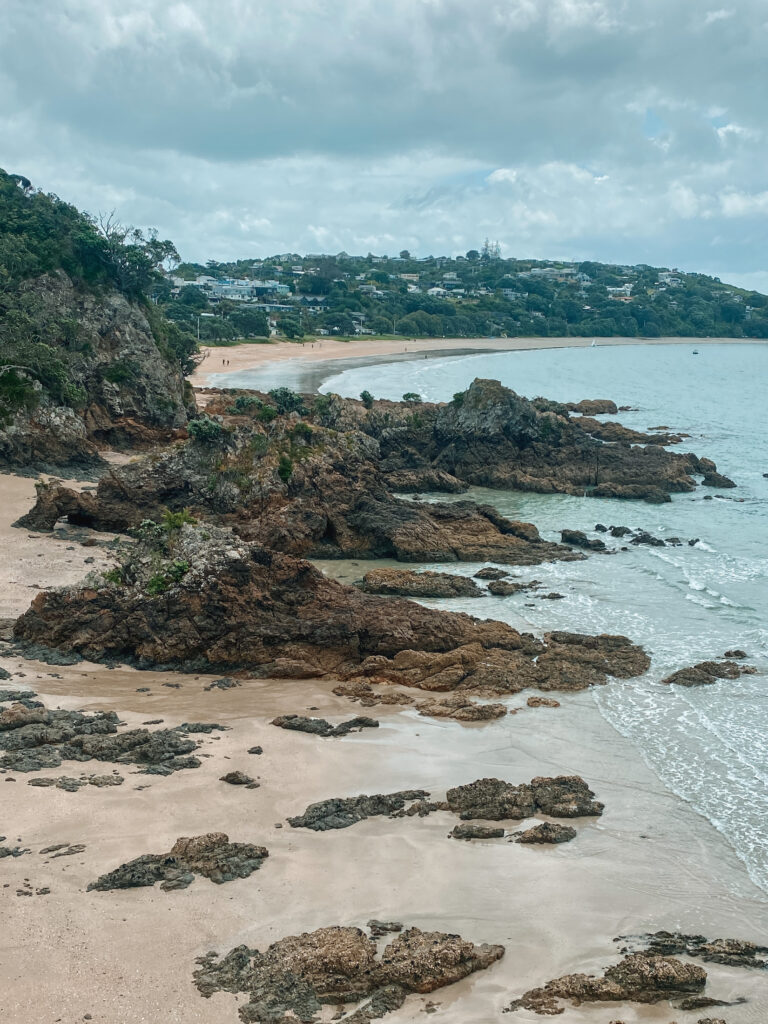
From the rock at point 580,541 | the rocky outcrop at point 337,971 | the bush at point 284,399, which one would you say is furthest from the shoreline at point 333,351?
the rocky outcrop at point 337,971

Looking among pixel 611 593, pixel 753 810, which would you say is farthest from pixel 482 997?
pixel 611 593

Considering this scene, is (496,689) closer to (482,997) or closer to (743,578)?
(482,997)

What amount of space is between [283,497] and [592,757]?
13.7 m

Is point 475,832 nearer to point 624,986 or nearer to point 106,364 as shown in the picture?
point 624,986

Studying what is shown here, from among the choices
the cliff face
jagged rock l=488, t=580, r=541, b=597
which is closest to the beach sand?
jagged rock l=488, t=580, r=541, b=597

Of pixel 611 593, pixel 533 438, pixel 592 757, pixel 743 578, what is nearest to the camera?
pixel 592 757

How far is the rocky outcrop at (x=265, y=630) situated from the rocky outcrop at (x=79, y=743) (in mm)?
2974

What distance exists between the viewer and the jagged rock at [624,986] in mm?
7766

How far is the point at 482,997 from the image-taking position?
25.5ft

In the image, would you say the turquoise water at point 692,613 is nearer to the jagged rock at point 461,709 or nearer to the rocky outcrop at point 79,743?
the jagged rock at point 461,709

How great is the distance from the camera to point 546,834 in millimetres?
10797

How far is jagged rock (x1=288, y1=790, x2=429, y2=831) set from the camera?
10664 mm

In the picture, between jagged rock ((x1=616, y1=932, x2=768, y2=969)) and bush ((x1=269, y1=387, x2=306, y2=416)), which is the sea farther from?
bush ((x1=269, y1=387, x2=306, y2=416))

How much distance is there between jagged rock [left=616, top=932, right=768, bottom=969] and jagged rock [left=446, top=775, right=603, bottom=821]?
2.52 m
